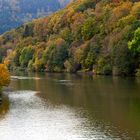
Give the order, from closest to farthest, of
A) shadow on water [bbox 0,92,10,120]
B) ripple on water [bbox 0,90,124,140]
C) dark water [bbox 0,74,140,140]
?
1. ripple on water [bbox 0,90,124,140]
2. dark water [bbox 0,74,140,140]
3. shadow on water [bbox 0,92,10,120]

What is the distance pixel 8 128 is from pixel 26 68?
137 m

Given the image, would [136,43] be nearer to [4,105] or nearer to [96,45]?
[96,45]

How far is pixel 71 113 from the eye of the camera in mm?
66938

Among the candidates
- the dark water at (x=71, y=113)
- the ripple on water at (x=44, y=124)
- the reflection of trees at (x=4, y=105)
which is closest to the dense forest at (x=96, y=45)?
the dark water at (x=71, y=113)

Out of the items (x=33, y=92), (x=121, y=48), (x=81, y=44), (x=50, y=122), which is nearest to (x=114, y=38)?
(x=121, y=48)

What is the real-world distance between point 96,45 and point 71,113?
84.4 m

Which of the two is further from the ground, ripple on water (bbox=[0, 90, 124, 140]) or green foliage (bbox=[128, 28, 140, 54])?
green foliage (bbox=[128, 28, 140, 54])

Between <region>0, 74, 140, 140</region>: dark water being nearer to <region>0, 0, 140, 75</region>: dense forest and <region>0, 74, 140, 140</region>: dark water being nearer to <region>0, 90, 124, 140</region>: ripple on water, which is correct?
<region>0, 90, 124, 140</region>: ripple on water

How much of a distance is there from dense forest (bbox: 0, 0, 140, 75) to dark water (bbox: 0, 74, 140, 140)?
29.2 metres

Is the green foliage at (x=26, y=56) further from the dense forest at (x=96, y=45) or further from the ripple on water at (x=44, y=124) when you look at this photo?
the ripple on water at (x=44, y=124)

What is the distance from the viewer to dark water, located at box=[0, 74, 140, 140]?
2112 inches

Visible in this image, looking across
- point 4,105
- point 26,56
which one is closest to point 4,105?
point 4,105

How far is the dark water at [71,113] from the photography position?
53.7m

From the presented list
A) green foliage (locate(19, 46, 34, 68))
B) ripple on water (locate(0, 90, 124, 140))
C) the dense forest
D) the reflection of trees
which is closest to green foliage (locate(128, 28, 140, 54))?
the dense forest
